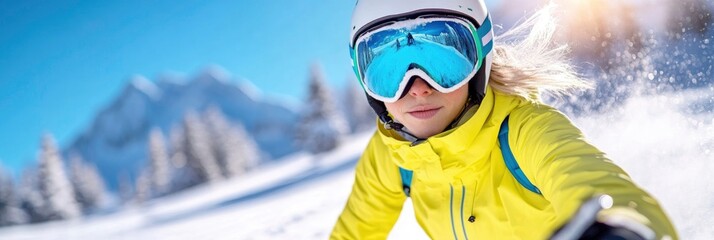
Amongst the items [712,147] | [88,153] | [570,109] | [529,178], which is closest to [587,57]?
[570,109]

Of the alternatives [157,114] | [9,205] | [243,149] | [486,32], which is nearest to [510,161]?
[486,32]

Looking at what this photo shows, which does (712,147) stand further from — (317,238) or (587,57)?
(317,238)

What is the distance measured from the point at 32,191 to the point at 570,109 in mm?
41143

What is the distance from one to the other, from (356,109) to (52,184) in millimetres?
30657

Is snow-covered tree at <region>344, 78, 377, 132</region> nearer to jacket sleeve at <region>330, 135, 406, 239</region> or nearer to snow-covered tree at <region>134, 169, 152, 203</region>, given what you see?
snow-covered tree at <region>134, 169, 152, 203</region>

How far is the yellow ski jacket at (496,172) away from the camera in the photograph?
133 centimetres

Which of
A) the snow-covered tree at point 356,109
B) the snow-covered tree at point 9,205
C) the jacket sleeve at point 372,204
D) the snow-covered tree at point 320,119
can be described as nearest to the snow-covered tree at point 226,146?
the snow-covered tree at point 320,119

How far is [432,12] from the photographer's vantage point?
2113 mm

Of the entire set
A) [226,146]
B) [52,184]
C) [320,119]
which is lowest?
[320,119]

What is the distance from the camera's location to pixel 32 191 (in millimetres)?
35719

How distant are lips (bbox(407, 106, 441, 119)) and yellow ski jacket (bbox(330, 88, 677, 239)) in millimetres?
124

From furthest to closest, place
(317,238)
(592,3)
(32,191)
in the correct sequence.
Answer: (32,191), (592,3), (317,238)

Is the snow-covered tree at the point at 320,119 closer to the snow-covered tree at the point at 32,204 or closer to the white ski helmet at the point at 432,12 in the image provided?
the snow-covered tree at the point at 32,204

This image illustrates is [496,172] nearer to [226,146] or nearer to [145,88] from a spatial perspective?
[226,146]
